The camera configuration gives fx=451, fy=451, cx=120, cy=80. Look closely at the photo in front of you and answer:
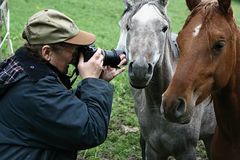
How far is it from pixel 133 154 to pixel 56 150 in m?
2.90

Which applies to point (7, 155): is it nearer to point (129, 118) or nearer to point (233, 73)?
point (233, 73)

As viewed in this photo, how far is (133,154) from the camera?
17.9ft

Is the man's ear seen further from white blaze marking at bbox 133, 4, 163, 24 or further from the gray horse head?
white blaze marking at bbox 133, 4, 163, 24

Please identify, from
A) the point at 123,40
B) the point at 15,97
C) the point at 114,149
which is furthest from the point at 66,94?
the point at 114,149

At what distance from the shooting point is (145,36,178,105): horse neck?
12.2 feet

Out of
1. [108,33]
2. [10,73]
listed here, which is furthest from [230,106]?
[108,33]

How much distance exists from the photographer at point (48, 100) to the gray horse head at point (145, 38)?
645 millimetres

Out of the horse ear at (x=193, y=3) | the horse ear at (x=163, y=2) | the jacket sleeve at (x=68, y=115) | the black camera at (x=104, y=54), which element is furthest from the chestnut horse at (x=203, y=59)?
the horse ear at (x=163, y=2)

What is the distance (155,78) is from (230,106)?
2.98ft

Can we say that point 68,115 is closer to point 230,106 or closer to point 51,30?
point 51,30

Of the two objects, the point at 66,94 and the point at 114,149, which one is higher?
the point at 66,94

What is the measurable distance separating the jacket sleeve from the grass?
266 centimetres

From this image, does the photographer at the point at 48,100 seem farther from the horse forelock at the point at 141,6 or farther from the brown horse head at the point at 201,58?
the horse forelock at the point at 141,6

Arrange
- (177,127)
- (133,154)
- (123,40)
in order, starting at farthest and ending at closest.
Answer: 1. (133,154)
2. (123,40)
3. (177,127)
